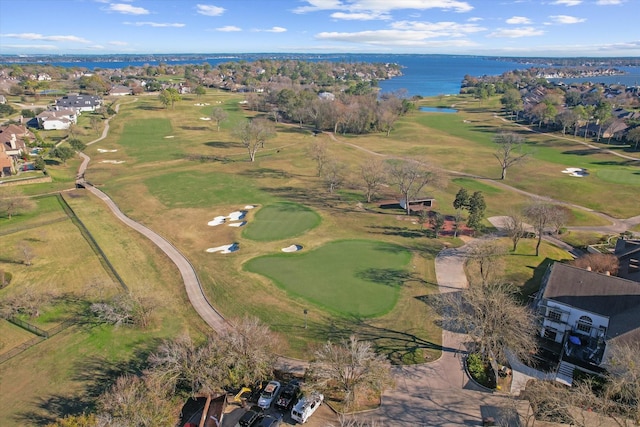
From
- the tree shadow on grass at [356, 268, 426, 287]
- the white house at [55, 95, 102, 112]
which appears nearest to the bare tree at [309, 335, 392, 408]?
the tree shadow on grass at [356, 268, 426, 287]

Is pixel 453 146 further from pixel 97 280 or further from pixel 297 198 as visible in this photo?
pixel 97 280

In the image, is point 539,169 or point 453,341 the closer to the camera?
point 453,341

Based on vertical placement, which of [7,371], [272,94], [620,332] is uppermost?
[272,94]

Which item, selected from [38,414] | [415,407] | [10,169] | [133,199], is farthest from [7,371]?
[10,169]

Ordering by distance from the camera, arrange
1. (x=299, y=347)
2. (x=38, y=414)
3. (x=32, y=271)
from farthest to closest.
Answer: (x=32, y=271) < (x=299, y=347) < (x=38, y=414)

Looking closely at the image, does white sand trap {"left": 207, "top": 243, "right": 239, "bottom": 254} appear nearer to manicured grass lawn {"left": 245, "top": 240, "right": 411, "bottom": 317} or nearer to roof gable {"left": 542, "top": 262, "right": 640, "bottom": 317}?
manicured grass lawn {"left": 245, "top": 240, "right": 411, "bottom": 317}

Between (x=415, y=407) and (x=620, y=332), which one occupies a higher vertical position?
(x=620, y=332)

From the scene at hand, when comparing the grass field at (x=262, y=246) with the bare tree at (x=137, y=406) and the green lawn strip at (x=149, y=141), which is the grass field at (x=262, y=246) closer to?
the green lawn strip at (x=149, y=141)

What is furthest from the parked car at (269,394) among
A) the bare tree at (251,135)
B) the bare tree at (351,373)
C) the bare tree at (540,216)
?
the bare tree at (251,135)
